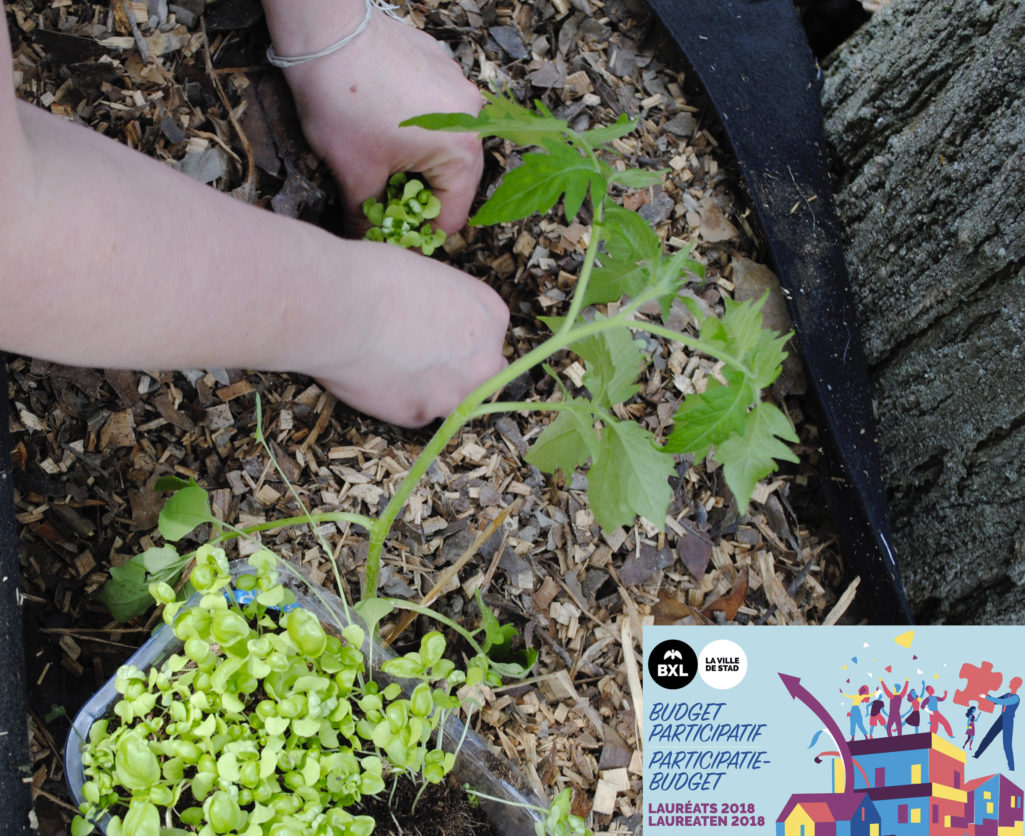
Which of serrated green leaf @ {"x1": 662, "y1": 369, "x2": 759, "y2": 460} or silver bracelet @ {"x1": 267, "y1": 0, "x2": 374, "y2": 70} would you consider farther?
silver bracelet @ {"x1": 267, "y1": 0, "x2": 374, "y2": 70}

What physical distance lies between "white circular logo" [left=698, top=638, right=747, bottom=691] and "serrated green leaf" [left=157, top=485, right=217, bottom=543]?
2.06 ft

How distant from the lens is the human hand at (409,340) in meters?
1.03

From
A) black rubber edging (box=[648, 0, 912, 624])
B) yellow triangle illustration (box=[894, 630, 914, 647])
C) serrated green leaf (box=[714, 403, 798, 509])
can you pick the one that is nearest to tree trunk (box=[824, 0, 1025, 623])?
black rubber edging (box=[648, 0, 912, 624])

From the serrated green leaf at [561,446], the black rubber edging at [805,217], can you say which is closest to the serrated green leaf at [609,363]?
the serrated green leaf at [561,446]

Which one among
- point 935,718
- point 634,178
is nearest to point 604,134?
point 634,178

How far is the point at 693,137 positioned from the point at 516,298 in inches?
15.7

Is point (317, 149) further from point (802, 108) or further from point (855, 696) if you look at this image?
point (855, 696)

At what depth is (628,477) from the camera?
0.82 m

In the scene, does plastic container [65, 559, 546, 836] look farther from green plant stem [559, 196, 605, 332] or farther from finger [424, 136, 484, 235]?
finger [424, 136, 484, 235]

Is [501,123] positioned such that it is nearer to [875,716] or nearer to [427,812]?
[427,812]

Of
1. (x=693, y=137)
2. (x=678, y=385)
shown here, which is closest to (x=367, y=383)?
(x=678, y=385)

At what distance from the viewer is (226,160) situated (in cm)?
114

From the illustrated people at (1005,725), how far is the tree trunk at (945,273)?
122 millimetres

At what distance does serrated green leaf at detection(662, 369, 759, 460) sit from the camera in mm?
735
